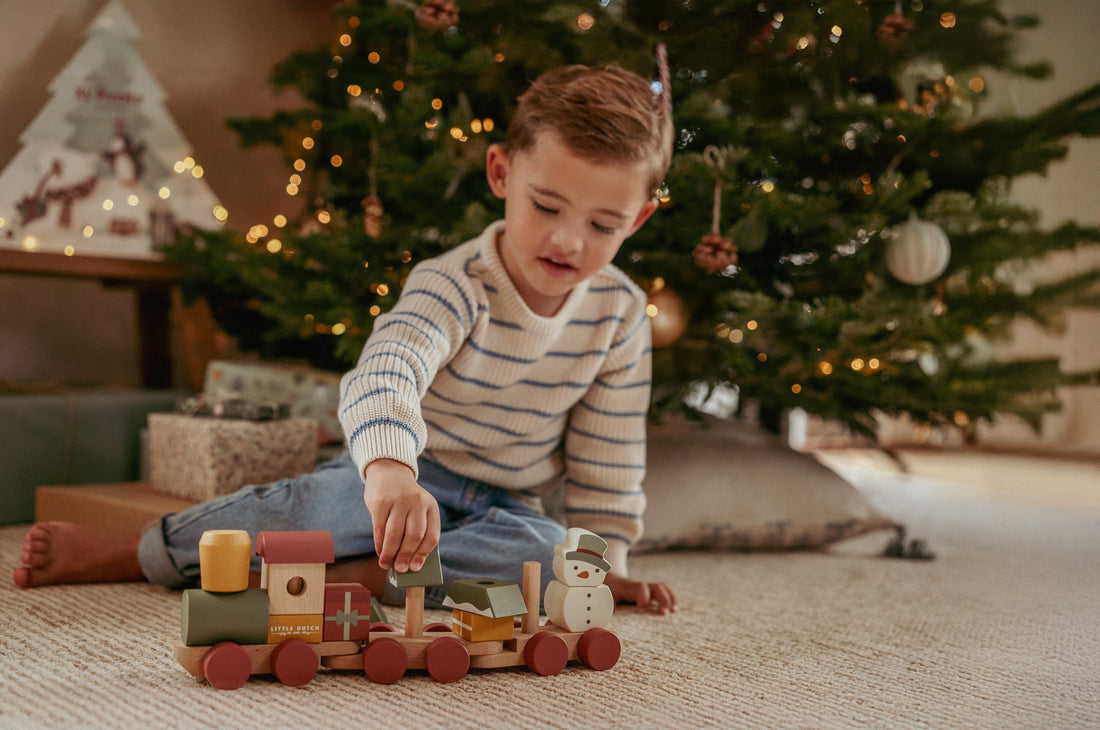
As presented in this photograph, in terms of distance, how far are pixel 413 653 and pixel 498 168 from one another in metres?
0.50

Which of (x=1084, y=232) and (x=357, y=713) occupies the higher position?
(x=1084, y=232)

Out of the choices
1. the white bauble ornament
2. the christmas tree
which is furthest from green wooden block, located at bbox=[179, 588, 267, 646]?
the white bauble ornament

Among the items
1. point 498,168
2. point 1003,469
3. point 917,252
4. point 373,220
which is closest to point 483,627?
point 498,168

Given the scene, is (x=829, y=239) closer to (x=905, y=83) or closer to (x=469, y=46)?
(x=905, y=83)

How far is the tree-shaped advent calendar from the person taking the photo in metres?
1.40

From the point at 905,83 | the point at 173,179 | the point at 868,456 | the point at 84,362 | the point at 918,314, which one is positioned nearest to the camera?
the point at 918,314

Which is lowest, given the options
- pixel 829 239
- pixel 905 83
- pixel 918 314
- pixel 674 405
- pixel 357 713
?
pixel 357 713

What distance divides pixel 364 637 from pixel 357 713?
3.2 inches

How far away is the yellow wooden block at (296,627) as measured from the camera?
61cm

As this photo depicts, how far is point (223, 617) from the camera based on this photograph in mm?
590

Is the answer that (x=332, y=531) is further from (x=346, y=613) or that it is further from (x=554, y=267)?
(x=554, y=267)

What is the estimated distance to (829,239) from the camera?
1.19 metres

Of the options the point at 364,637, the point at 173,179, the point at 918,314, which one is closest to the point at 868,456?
the point at 918,314

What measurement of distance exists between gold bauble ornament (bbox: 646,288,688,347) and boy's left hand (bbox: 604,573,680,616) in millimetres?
404
